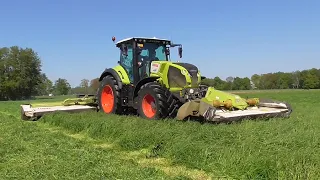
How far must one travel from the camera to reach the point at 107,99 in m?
11.8

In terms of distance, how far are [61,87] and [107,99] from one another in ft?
379

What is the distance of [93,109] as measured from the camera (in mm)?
12258

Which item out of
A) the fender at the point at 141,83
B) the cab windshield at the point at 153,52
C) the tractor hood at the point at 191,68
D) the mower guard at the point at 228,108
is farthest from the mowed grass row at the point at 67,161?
the cab windshield at the point at 153,52

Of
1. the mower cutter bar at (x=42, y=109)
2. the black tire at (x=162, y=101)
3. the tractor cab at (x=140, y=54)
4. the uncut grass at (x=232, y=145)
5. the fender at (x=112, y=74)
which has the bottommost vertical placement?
the uncut grass at (x=232, y=145)

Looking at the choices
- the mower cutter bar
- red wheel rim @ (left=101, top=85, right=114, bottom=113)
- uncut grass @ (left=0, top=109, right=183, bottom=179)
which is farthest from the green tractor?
uncut grass @ (left=0, top=109, right=183, bottom=179)

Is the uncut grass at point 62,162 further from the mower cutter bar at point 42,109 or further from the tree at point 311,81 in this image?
the tree at point 311,81

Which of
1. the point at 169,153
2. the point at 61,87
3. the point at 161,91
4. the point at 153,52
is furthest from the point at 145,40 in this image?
the point at 61,87

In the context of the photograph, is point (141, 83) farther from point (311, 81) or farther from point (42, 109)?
point (311, 81)

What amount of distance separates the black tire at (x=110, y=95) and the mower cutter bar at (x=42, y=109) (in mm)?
663

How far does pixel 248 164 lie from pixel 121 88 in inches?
276

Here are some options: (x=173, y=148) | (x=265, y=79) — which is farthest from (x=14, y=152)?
(x=265, y=79)

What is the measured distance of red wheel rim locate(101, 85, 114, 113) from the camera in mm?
11469

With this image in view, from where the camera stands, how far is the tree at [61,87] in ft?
397

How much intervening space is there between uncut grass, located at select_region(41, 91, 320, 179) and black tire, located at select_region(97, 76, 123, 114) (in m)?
2.86
